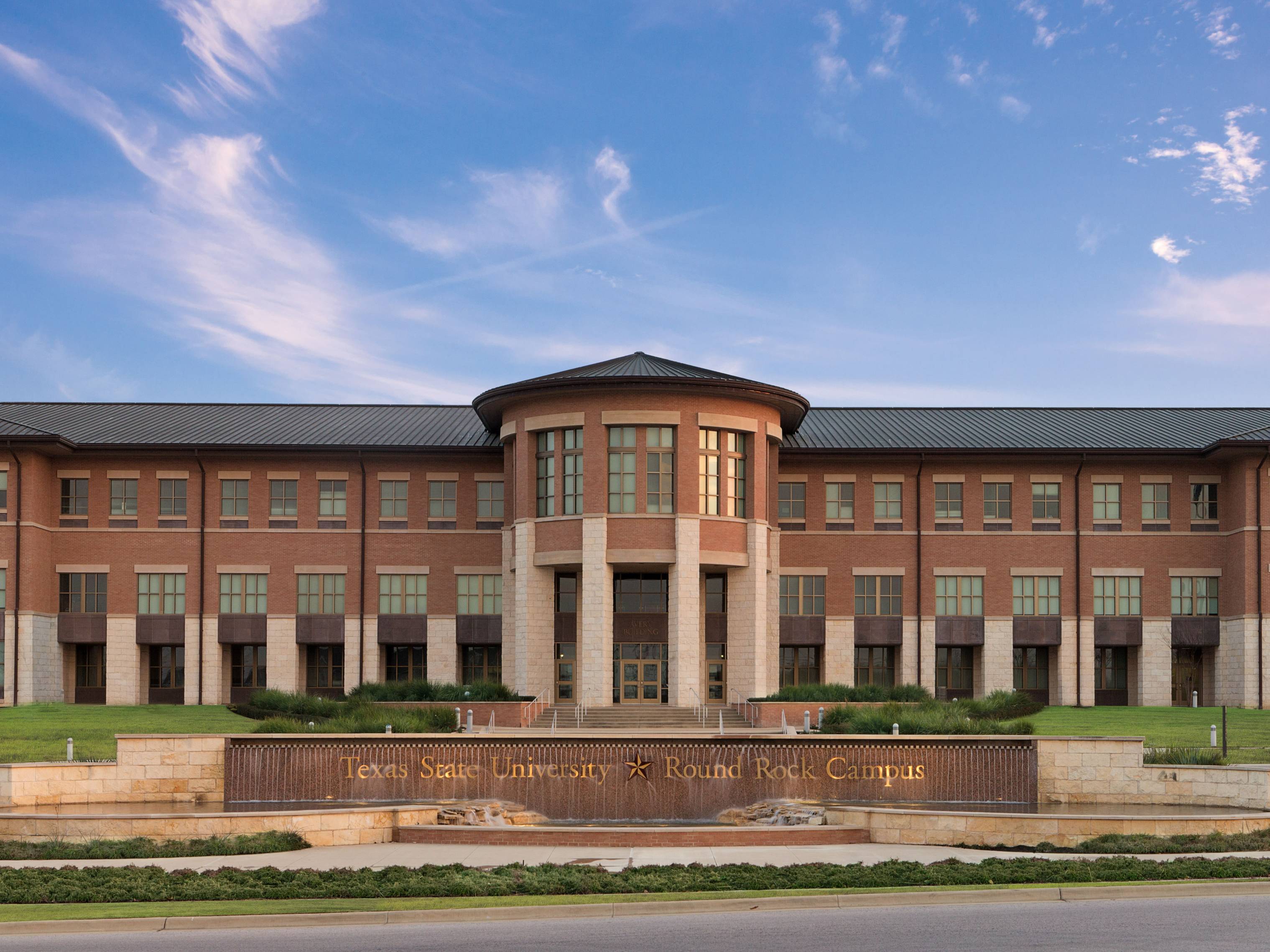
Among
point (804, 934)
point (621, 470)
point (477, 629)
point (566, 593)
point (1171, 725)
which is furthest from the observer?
point (477, 629)

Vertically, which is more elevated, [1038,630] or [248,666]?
[1038,630]

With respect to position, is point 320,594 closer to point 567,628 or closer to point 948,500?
point 567,628

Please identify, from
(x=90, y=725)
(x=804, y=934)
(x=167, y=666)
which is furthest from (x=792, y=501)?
(x=804, y=934)

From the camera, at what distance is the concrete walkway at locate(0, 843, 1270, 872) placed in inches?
695

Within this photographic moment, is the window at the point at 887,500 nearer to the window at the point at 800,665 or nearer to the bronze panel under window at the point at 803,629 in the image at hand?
the bronze panel under window at the point at 803,629

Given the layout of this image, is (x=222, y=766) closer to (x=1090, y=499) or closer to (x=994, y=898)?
(x=994, y=898)

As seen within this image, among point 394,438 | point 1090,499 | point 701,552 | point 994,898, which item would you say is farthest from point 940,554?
point 994,898

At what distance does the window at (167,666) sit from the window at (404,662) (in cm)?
811

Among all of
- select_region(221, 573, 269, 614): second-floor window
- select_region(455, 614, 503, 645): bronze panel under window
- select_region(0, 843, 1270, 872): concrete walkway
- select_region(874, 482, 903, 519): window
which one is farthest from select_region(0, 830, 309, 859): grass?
select_region(874, 482, 903, 519): window

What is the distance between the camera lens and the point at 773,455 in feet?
154

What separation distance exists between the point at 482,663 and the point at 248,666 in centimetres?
941

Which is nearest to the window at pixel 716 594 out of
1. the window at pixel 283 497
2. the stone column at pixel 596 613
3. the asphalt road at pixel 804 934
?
the stone column at pixel 596 613

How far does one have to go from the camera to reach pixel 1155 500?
164 ft

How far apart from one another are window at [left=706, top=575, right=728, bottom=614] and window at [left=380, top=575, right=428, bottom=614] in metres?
11.7
